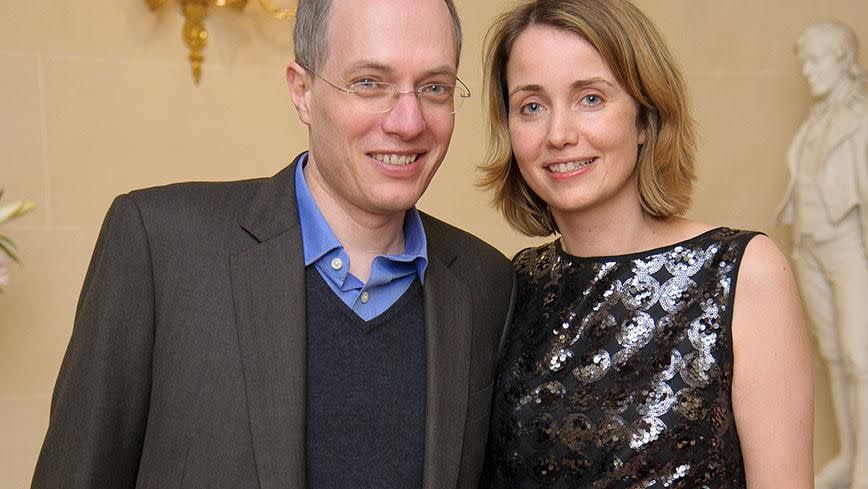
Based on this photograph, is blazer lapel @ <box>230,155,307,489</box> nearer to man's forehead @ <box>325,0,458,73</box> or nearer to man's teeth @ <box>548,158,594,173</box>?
man's forehead @ <box>325,0,458,73</box>

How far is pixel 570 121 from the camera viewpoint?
2.21 metres

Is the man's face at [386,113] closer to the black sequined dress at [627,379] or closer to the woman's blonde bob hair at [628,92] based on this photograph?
the woman's blonde bob hair at [628,92]

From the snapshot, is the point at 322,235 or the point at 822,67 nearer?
the point at 322,235

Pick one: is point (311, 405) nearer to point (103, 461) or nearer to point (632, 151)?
point (103, 461)

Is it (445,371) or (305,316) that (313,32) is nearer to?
(305,316)

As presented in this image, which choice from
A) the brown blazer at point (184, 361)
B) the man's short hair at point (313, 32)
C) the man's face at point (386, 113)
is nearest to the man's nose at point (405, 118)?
the man's face at point (386, 113)

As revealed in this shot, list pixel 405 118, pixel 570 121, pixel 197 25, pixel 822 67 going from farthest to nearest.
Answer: pixel 822 67
pixel 197 25
pixel 570 121
pixel 405 118

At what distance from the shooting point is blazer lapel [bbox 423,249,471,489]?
2.00 metres

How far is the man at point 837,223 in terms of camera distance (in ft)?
16.6

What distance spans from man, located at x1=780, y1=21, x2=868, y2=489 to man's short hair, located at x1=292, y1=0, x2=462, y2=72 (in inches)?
134

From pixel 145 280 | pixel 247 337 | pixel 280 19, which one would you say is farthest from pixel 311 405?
pixel 280 19

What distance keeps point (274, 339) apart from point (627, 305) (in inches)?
29.0

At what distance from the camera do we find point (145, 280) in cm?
189

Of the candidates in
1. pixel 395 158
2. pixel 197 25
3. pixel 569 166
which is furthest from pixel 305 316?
pixel 197 25
